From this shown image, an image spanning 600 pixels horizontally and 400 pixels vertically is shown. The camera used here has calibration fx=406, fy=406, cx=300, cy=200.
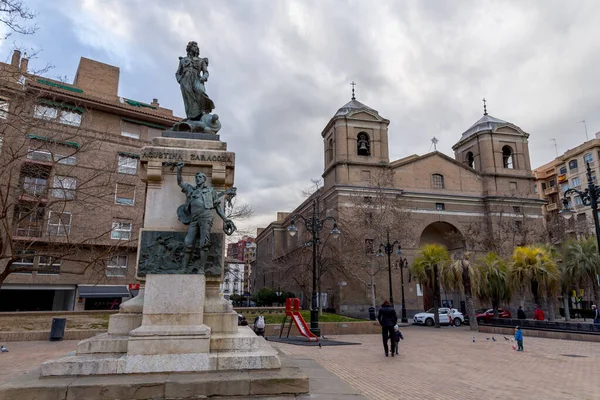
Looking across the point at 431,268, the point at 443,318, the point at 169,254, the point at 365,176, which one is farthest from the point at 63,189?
the point at 365,176

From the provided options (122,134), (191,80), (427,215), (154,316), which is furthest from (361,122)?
(154,316)

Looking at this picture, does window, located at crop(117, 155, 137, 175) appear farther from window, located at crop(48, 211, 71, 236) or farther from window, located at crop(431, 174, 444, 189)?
window, located at crop(431, 174, 444, 189)

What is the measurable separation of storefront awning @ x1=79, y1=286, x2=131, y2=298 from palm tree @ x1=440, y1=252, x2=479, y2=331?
69.1ft

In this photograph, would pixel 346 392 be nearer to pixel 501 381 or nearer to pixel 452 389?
pixel 452 389

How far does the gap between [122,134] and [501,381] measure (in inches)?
1242

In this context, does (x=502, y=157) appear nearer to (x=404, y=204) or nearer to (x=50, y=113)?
(x=404, y=204)

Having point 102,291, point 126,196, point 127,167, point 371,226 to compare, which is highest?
point 127,167

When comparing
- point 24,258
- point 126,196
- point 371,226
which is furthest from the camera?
point 371,226

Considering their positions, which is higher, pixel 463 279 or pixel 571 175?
pixel 571 175

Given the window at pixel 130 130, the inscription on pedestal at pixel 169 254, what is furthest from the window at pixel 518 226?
the inscription on pedestal at pixel 169 254

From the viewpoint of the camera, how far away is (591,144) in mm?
53656

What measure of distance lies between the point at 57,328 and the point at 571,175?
64560mm

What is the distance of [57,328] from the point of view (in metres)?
15.1

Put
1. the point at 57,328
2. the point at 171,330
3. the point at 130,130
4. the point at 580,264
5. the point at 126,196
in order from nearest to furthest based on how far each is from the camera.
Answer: the point at 171,330 < the point at 57,328 < the point at 580,264 < the point at 126,196 < the point at 130,130
